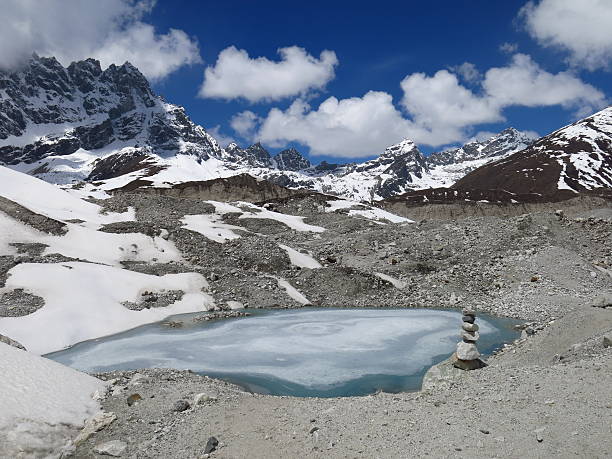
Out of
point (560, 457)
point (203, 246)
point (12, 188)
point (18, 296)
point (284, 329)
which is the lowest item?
point (560, 457)

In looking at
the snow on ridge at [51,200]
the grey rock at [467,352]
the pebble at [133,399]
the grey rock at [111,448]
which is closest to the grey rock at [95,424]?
the grey rock at [111,448]

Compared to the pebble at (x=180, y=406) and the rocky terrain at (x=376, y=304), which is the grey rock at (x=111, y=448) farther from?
the pebble at (x=180, y=406)

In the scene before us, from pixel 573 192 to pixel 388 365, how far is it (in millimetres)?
155091

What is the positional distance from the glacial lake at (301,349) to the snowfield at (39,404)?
19.3ft

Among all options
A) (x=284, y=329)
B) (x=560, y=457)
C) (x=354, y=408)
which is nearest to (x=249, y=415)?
(x=354, y=408)

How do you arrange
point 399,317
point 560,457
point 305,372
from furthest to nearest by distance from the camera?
point 399,317 → point 305,372 → point 560,457

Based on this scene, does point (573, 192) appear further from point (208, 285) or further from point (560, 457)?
point (560, 457)

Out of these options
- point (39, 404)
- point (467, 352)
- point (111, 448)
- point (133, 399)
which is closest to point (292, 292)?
point (467, 352)

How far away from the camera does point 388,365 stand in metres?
19.3

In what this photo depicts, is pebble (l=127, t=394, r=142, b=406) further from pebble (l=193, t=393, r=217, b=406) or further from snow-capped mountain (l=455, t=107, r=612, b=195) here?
snow-capped mountain (l=455, t=107, r=612, b=195)

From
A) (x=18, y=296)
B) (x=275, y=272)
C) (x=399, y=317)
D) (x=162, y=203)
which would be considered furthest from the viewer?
(x=162, y=203)

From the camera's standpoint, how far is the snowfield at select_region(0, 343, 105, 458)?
9.74 metres

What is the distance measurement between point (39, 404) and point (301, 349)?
486 inches

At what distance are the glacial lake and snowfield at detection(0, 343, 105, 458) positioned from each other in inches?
231
